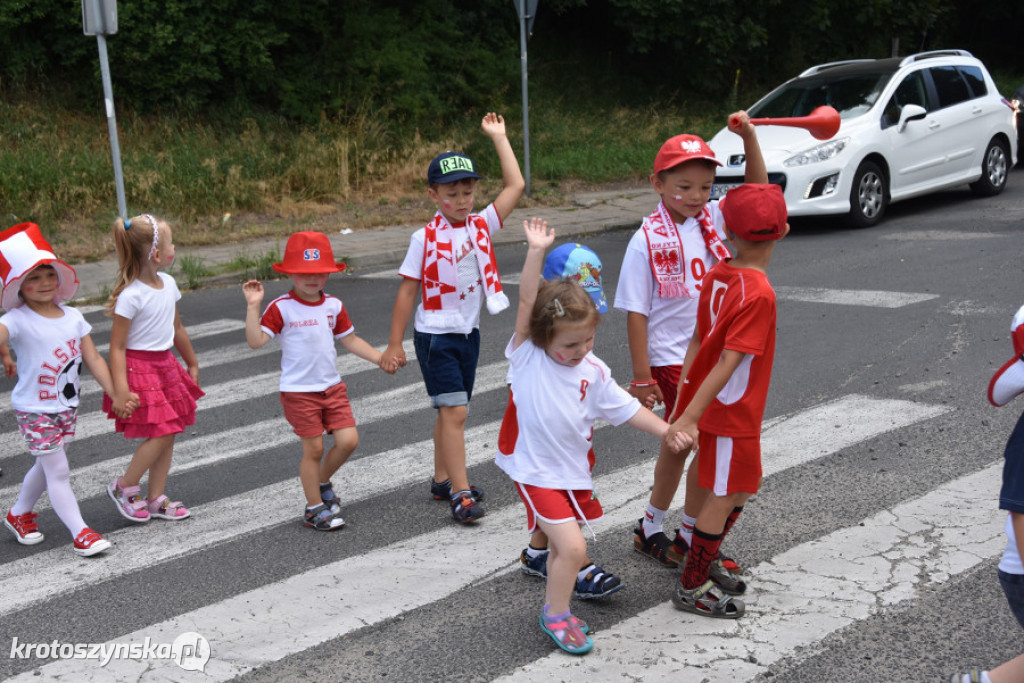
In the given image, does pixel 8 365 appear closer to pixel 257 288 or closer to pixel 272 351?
pixel 257 288

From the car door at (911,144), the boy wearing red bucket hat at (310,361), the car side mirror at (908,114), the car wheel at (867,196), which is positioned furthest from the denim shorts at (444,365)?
A: the car side mirror at (908,114)

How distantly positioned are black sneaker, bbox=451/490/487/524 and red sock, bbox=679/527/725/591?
1273mm

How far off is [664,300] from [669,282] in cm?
8

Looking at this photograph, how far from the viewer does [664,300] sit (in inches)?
183

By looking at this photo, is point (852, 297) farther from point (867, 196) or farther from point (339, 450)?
point (339, 450)

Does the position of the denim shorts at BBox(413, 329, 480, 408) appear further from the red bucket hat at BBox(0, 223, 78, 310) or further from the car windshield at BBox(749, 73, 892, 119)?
the car windshield at BBox(749, 73, 892, 119)

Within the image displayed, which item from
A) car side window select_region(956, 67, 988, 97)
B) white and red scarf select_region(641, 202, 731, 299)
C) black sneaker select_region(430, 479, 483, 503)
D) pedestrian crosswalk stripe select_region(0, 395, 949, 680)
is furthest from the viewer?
car side window select_region(956, 67, 988, 97)

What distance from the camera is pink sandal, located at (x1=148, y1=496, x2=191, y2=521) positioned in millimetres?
5414

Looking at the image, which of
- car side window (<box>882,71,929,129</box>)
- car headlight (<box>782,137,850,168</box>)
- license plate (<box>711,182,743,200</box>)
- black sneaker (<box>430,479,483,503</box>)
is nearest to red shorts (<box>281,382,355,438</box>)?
black sneaker (<box>430,479,483,503</box>)

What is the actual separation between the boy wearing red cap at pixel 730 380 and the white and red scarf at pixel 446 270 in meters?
1.38

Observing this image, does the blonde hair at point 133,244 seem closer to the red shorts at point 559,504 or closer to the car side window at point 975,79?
the red shorts at point 559,504

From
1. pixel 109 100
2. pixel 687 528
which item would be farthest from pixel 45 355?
pixel 109 100

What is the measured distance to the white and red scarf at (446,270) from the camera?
521cm

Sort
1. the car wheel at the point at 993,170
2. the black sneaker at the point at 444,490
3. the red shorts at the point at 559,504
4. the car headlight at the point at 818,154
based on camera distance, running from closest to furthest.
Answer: the red shorts at the point at 559,504, the black sneaker at the point at 444,490, the car headlight at the point at 818,154, the car wheel at the point at 993,170
